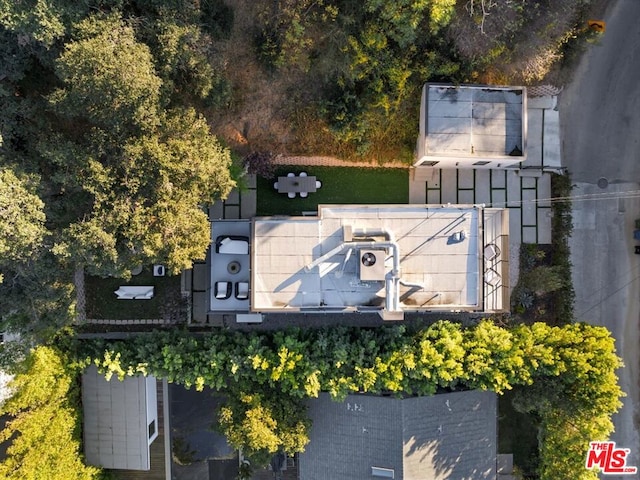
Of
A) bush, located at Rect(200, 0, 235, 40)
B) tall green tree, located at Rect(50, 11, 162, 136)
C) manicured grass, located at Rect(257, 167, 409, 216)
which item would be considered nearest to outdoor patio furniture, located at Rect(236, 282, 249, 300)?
manicured grass, located at Rect(257, 167, 409, 216)

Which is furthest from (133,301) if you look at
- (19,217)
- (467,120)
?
(467,120)

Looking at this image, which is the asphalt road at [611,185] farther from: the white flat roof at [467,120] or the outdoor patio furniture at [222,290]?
the outdoor patio furniture at [222,290]

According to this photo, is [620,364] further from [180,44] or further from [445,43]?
[180,44]

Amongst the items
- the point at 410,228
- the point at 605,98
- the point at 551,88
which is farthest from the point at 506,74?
the point at 410,228

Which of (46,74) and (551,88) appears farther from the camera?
(551,88)

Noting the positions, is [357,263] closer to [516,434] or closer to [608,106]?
[516,434]

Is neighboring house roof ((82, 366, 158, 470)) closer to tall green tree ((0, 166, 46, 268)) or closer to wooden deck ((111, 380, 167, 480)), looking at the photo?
wooden deck ((111, 380, 167, 480))
